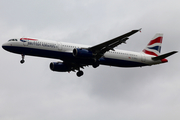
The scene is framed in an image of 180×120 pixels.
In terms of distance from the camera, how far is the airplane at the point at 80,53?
169 ft

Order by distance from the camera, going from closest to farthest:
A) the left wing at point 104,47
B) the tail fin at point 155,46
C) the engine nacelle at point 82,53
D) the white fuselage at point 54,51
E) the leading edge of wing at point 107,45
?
the leading edge of wing at point 107,45 → the white fuselage at point 54,51 → the left wing at point 104,47 → the engine nacelle at point 82,53 → the tail fin at point 155,46

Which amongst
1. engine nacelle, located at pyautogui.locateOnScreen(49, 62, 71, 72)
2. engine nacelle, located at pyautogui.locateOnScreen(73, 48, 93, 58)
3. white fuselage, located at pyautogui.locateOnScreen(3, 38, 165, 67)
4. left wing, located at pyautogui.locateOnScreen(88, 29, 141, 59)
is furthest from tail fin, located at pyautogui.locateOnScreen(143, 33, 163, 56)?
engine nacelle, located at pyautogui.locateOnScreen(49, 62, 71, 72)

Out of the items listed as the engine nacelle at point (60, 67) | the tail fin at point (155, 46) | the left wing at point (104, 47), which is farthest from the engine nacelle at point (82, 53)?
the tail fin at point (155, 46)

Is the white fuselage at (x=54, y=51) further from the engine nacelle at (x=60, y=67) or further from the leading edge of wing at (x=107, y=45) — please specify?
the engine nacelle at (x=60, y=67)

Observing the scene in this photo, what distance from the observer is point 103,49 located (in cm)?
5425

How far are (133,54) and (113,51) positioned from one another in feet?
14.8

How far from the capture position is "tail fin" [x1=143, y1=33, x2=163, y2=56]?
63625 mm

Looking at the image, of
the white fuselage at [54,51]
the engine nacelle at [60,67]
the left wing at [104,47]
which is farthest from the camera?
the engine nacelle at [60,67]

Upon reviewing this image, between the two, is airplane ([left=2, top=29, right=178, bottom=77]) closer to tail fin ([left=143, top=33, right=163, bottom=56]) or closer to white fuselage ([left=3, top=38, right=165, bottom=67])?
white fuselage ([left=3, top=38, right=165, bottom=67])

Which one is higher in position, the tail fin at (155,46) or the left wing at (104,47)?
the tail fin at (155,46)

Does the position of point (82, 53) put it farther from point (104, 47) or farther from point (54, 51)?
point (54, 51)

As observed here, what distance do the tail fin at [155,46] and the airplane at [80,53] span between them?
6.10 ft

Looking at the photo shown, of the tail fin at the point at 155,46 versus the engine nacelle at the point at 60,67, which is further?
the tail fin at the point at 155,46

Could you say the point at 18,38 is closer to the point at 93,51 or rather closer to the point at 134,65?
the point at 93,51
